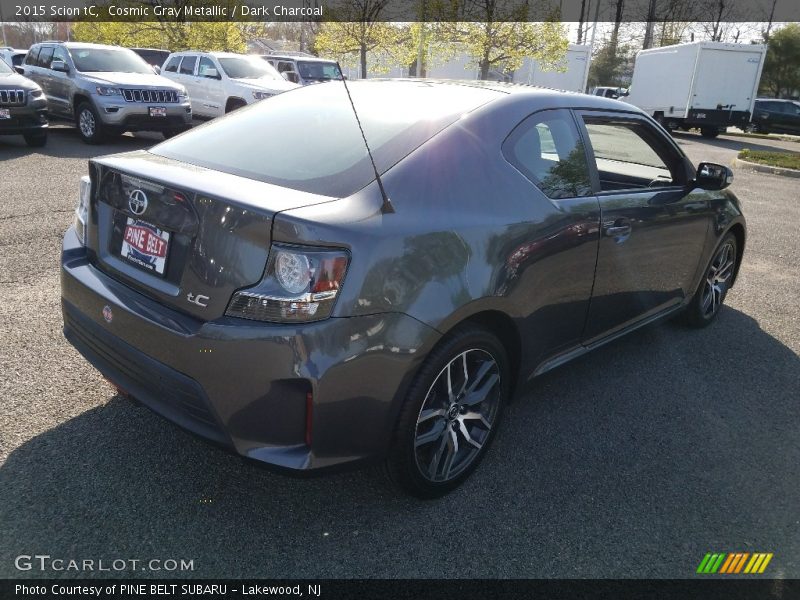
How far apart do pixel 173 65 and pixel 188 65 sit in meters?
0.78

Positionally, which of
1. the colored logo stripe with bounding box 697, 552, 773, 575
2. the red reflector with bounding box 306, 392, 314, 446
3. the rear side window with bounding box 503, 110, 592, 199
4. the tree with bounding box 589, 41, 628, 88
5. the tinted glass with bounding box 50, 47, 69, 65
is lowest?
the colored logo stripe with bounding box 697, 552, 773, 575

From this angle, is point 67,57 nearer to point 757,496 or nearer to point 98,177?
point 98,177

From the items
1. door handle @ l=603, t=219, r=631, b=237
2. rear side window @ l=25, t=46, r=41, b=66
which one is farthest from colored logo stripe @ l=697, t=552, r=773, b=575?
rear side window @ l=25, t=46, r=41, b=66

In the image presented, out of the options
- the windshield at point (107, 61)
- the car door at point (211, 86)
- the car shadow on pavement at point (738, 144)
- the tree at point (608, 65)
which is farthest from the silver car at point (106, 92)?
the tree at point (608, 65)

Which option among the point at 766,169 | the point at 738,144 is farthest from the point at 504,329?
the point at 738,144

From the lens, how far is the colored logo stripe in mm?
2420

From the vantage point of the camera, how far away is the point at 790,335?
4684mm

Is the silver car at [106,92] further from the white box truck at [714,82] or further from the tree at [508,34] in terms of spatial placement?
the white box truck at [714,82]

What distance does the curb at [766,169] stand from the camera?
13.3 meters

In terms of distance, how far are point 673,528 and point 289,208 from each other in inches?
79.1

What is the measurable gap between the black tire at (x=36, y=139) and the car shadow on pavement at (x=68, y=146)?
0.30ft
